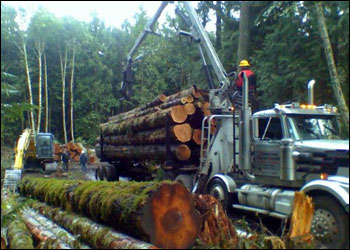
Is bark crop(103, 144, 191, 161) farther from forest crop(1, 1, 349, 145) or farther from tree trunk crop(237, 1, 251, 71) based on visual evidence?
tree trunk crop(237, 1, 251, 71)

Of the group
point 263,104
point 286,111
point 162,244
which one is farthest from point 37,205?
point 263,104

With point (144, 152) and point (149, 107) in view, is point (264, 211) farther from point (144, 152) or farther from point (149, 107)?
point (149, 107)

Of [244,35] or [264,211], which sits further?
[244,35]

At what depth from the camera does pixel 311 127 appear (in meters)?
8.68

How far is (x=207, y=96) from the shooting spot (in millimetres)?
12305

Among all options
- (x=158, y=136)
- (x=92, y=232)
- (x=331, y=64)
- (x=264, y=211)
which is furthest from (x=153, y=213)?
(x=331, y=64)

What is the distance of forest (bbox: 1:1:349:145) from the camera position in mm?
7977

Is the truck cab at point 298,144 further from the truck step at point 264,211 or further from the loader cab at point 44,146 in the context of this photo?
the loader cab at point 44,146

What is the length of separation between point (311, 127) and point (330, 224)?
2.44 meters

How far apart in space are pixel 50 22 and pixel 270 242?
7.60m

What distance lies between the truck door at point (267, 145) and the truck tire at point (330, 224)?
1703 millimetres

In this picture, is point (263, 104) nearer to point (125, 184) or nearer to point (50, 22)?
point (50, 22)

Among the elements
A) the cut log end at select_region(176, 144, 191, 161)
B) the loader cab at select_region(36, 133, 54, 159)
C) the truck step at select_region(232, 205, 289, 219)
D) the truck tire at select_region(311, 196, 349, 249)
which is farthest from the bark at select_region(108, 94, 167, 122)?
the loader cab at select_region(36, 133, 54, 159)

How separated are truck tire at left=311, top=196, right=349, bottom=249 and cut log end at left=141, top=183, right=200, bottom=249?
6.83ft
